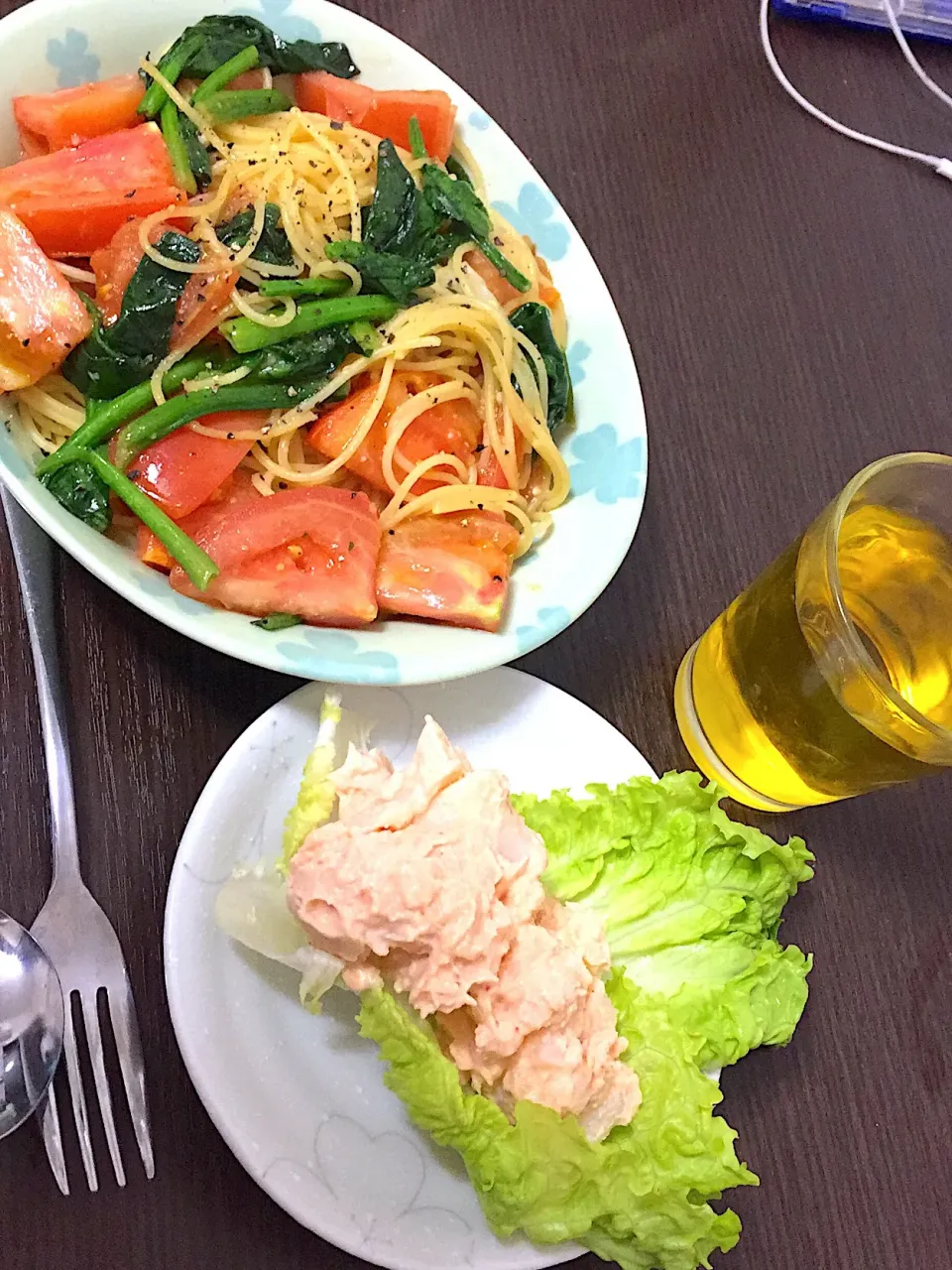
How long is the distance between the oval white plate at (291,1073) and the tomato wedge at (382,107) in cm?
99

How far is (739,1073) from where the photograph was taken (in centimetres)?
149

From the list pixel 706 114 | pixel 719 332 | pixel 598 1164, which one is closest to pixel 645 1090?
pixel 598 1164

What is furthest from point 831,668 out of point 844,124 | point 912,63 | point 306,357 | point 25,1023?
point 912,63

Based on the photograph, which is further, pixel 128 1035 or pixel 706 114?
pixel 706 114

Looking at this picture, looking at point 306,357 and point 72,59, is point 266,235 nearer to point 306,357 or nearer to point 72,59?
point 306,357

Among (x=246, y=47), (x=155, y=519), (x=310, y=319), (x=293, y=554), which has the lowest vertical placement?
(x=293, y=554)

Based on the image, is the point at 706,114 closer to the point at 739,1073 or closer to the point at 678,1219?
the point at 739,1073

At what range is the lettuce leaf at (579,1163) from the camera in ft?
3.91

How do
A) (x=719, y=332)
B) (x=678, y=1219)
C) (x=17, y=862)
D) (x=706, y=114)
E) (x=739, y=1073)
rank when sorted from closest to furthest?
1. (x=678, y=1219)
2. (x=17, y=862)
3. (x=739, y=1073)
4. (x=719, y=332)
5. (x=706, y=114)

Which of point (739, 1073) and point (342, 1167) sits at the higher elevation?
point (342, 1167)

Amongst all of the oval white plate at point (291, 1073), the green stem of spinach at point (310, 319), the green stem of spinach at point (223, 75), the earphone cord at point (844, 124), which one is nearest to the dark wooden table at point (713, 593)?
the earphone cord at point (844, 124)

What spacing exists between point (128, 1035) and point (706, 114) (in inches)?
86.9

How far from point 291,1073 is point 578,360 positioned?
3.92 feet

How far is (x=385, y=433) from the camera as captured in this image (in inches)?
60.9
